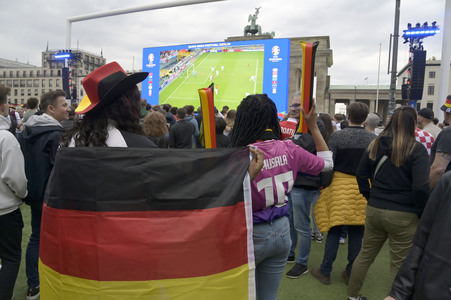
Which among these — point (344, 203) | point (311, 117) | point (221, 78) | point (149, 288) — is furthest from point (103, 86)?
point (221, 78)

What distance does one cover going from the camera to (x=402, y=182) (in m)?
2.92

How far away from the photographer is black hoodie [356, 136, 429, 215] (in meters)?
2.82

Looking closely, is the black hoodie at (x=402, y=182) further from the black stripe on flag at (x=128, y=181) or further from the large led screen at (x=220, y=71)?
the large led screen at (x=220, y=71)

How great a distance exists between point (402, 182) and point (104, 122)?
8.24 ft

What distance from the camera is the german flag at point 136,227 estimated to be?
60.4 inches

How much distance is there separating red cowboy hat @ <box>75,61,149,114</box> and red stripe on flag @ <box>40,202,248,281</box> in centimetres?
58

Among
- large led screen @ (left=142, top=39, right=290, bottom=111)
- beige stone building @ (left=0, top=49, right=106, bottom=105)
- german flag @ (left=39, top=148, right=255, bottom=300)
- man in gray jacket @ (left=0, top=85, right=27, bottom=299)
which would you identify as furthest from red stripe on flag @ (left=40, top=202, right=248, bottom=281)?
beige stone building @ (left=0, top=49, right=106, bottom=105)

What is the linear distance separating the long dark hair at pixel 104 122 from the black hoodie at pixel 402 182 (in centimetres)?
224

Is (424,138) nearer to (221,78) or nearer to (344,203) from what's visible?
(344,203)

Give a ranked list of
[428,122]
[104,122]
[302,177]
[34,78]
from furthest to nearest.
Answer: [34,78] < [428,122] < [302,177] < [104,122]

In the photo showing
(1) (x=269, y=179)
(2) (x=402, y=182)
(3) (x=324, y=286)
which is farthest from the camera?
(3) (x=324, y=286)

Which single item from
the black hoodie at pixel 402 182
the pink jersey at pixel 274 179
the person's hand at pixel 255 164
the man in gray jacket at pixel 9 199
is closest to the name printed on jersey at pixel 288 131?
the black hoodie at pixel 402 182

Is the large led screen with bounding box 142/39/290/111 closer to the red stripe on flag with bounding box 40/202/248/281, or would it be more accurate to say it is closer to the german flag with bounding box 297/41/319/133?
the german flag with bounding box 297/41/319/133

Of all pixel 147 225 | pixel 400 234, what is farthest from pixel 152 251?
pixel 400 234
